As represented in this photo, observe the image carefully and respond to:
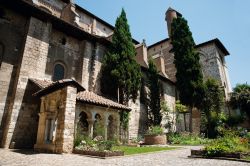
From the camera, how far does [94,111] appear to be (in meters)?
12.4

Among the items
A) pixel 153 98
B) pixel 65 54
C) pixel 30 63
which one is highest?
pixel 65 54

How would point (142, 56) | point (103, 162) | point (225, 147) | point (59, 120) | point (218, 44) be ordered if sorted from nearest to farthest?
point (103, 162), point (225, 147), point (59, 120), point (142, 56), point (218, 44)

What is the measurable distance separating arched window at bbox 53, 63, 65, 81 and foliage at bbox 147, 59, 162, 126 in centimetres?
968

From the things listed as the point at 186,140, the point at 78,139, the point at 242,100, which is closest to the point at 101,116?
the point at 78,139

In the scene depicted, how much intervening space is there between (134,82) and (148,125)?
549 cm

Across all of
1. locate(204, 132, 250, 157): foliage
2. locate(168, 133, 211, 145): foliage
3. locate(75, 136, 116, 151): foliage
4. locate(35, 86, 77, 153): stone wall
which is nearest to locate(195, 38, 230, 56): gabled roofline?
locate(168, 133, 211, 145): foliage

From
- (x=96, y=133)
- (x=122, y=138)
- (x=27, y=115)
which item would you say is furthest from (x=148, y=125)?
(x=27, y=115)

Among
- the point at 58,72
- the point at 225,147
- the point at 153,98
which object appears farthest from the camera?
the point at 153,98

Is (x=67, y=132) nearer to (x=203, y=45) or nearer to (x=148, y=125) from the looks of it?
(x=148, y=125)

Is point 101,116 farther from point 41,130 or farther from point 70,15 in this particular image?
point 70,15

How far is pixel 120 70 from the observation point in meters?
16.2

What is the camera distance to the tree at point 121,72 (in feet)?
52.6

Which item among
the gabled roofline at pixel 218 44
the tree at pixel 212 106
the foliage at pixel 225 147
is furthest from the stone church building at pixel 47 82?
the gabled roofline at pixel 218 44

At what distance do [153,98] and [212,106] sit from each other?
8.73 meters
